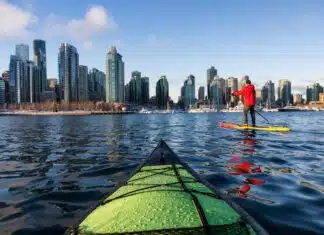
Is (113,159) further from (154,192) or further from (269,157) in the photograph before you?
(154,192)

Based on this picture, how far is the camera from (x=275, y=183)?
967 centimetres

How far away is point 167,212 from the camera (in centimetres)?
474

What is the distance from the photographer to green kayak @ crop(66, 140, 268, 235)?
14.0ft

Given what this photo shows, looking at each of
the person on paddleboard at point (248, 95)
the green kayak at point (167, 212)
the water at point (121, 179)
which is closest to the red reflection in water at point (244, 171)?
the water at point (121, 179)

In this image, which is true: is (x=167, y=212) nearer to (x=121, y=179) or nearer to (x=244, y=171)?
(x=121, y=179)

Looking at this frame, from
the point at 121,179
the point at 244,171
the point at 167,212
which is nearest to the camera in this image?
the point at 167,212

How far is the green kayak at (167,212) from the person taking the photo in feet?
14.0

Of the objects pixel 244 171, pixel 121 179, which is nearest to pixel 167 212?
pixel 121 179

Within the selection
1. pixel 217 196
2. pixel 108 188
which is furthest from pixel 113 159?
pixel 217 196

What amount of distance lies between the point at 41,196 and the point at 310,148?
14350 millimetres

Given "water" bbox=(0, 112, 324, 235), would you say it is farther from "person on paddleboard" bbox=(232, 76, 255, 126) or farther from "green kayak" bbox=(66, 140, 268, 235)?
"person on paddleboard" bbox=(232, 76, 255, 126)

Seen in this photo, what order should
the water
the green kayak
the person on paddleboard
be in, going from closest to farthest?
the green kayak, the water, the person on paddleboard

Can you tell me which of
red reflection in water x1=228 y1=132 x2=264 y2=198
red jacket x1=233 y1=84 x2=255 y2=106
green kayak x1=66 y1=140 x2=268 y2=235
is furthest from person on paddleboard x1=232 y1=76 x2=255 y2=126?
green kayak x1=66 y1=140 x2=268 y2=235

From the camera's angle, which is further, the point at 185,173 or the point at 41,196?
the point at 41,196
